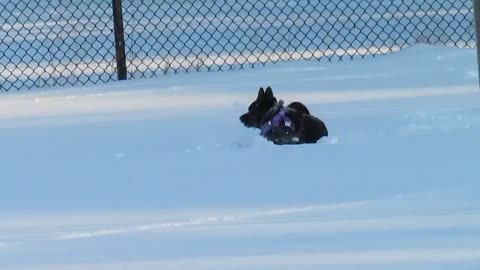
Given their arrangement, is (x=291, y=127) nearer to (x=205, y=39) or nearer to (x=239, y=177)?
(x=239, y=177)

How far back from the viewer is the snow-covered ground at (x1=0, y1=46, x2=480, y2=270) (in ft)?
13.3

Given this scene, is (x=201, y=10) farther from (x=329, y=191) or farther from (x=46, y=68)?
(x=329, y=191)

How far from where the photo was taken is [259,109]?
20.7 ft

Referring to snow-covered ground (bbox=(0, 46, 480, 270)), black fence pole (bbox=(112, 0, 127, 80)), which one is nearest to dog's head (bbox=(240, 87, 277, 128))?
snow-covered ground (bbox=(0, 46, 480, 270))

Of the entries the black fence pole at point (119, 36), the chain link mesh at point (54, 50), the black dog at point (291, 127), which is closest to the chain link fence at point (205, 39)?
the chain link mesh at point (54, 50)

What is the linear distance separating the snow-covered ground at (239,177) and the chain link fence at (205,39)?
193 cm

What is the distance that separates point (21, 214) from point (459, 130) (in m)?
2.18

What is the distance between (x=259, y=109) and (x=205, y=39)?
5.76 metres

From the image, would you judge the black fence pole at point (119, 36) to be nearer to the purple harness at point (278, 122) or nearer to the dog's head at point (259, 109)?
the dog's head at point (259, 109)

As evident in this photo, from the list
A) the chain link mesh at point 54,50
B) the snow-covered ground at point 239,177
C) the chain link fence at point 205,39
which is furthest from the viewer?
the chain link fence at point 205,39

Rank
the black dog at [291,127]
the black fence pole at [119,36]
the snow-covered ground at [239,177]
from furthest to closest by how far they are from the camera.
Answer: the black fence pole at [119,36]
the black dog at [291,127]
the snow-covered ground at [239,177]

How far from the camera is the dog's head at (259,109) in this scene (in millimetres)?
6293

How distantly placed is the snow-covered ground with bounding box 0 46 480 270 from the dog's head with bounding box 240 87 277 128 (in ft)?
0.20

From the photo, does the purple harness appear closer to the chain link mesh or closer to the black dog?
the black dog
